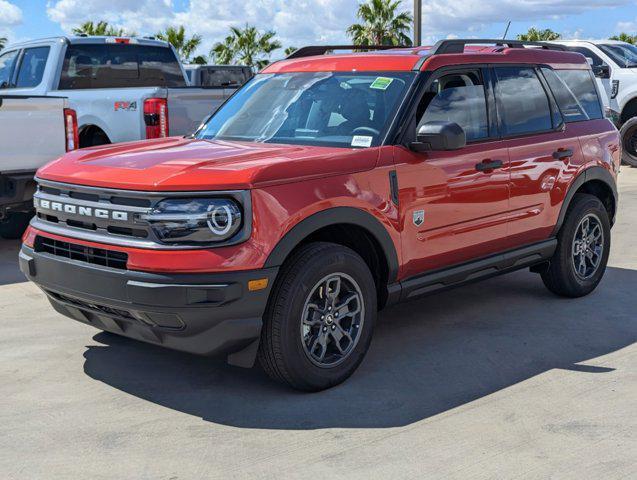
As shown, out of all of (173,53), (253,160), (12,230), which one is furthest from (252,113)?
(173,53)

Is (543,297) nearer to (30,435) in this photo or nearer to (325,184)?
(325,184)

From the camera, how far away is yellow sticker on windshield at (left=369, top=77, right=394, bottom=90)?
535 cm

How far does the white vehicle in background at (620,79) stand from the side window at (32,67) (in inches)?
367

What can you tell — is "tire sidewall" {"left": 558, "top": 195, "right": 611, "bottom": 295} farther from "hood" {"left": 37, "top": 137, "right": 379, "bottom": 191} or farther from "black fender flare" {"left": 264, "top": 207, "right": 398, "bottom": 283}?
"hood" {"left": 37, "top": 137, "right": 379, "bottom": 191}

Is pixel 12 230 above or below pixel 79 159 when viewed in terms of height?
below

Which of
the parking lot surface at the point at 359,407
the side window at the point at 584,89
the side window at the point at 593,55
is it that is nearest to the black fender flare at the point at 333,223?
the parking lot surface at the point at 359,407

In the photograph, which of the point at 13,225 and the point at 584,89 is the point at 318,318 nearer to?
the point at 584,89

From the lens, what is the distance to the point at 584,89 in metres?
6.86

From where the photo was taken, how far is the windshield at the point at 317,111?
519 centimetres

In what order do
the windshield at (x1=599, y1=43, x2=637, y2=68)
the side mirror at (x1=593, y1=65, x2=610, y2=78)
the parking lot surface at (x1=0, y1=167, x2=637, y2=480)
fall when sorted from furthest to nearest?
the windshield at (x1=599, y1=43, x2=637, y2=68), the side mirror at (x1=593, y1=65, x2=610, y2=78), the parking lot surface at (x1=0, y1=167, x2=637, y2=480)

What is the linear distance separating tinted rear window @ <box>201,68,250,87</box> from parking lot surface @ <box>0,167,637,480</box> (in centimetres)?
→ 1327

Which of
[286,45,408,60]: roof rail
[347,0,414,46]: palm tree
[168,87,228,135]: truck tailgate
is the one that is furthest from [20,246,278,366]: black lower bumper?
[347,0,414,46]: palm tree

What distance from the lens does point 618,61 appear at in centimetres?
1642

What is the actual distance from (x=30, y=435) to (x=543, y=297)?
4099 mm
